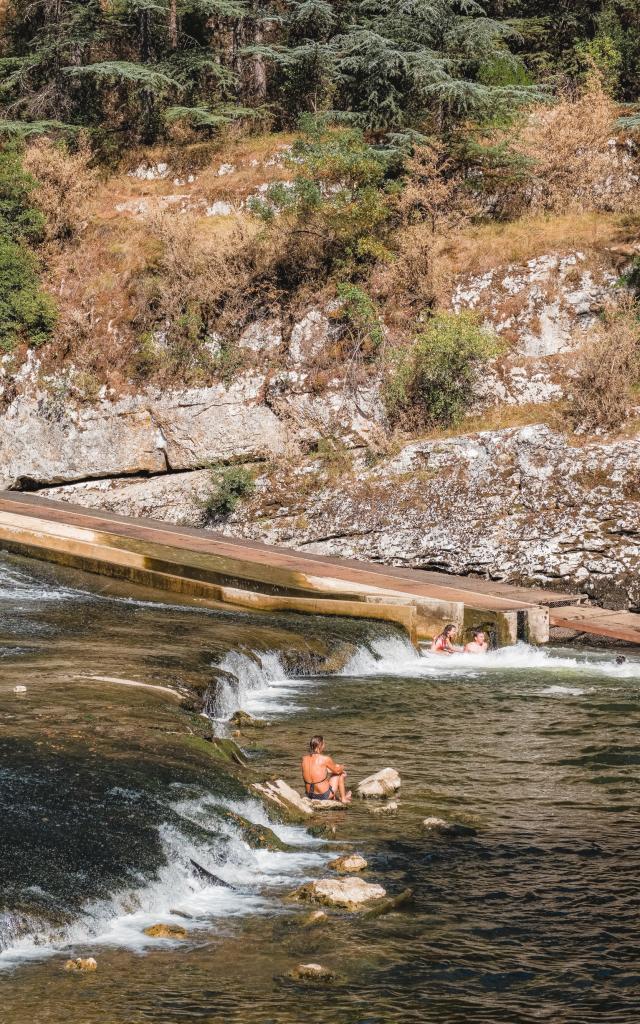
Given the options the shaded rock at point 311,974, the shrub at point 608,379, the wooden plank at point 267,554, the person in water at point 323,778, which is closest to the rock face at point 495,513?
the shrub at point 608,379

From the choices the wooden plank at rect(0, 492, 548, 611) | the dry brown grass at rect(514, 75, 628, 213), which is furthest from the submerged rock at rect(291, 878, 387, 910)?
the dry brown grass at rect(514, 75, 628, 213)

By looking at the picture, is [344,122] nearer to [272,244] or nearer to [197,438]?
[272,244]

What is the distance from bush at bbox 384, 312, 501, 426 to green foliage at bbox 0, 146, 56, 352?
30.9ft

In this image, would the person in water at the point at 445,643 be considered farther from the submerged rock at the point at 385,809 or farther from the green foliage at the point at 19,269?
the green foliage at the point at 19,269

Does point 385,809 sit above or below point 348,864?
below

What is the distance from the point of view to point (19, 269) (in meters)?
27.4

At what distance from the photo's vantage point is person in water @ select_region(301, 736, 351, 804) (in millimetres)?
9164

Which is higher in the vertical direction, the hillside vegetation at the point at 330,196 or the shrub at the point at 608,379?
the hillside vegetation at the point at 330,196

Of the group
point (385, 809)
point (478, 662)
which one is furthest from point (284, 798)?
point (478, 662)

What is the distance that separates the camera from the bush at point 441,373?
22766 millimetres

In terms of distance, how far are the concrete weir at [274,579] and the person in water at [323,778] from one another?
6.88m

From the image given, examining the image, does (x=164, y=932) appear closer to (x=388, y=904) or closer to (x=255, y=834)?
(x=388, y=904)

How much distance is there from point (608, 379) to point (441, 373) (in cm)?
358

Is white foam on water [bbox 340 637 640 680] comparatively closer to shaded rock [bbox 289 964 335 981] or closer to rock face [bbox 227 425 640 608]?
rock face [bbox 227 425 640 608]
